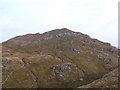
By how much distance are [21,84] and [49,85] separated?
22.1 metres

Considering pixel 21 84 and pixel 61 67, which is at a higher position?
pixel 61 67

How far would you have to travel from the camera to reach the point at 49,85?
16950 centimetres

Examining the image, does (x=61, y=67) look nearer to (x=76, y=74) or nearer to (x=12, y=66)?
(x=76, y=74)

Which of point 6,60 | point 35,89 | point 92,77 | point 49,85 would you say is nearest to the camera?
point 35,89

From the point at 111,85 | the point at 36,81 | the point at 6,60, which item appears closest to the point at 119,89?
the point at 111,85

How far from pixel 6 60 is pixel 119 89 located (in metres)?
118

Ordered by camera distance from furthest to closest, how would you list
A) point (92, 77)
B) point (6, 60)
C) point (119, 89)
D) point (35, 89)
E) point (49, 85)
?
point (6, 60), point (92, 77), point (49, 85), point (35, 89), point (119, 89)

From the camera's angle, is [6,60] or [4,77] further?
[6,60]

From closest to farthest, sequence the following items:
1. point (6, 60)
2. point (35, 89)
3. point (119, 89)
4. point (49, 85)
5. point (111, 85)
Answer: point (119, 89), point (111, 85), point (35, 89), point (49, 85), point (6, 60)

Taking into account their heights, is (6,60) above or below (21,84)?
above

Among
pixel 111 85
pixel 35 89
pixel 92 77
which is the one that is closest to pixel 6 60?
pixel 35 89

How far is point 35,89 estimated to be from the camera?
520 ft

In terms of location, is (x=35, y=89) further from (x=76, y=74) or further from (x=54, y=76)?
(x=76, y=74)

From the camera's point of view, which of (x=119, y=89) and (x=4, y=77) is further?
(x=4, y=77)
